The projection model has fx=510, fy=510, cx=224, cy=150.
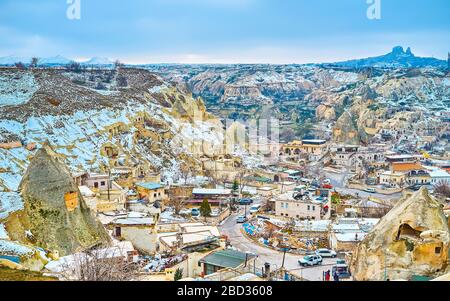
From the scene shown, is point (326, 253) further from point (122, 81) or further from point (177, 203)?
point (122, 81)

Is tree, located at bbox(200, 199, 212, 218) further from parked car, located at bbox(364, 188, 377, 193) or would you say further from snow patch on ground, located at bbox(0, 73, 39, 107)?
snow patch on ground, located at bbox(0, 73, 39, 107)

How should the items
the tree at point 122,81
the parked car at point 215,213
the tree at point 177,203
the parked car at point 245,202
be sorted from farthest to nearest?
the tree at point 122,81 < the parked car at point 245,202 < the tree at point 177,203 < the parked car at point 215,213

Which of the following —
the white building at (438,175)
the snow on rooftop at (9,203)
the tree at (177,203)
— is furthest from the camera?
the white building at (438,175)

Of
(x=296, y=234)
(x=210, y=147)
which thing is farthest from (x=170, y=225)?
(x=210, y=147)

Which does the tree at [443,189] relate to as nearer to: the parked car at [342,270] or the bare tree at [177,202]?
the bare tree at [177,202]

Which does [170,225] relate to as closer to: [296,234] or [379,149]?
[296,234]

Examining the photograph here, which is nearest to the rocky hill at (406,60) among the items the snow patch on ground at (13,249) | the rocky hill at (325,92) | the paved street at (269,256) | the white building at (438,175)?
the rocky hill at (325,92)
